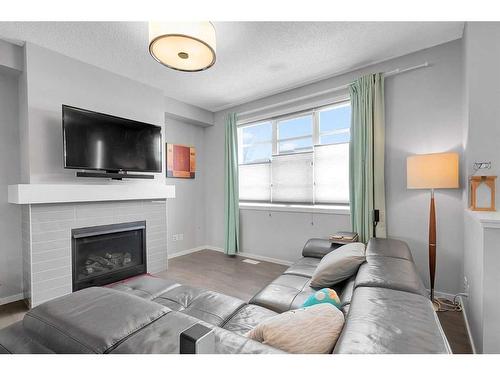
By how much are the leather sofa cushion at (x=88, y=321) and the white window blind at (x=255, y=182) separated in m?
3.02

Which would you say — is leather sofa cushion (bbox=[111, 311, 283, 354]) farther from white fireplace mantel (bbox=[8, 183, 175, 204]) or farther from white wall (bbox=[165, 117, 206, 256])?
white wall (bbox=[165, 117, 206, 256])

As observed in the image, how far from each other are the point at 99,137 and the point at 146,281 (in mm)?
1737

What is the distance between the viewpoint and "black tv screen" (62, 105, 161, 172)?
238cm

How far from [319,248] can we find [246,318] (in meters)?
1.42

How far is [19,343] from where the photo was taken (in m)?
0.82

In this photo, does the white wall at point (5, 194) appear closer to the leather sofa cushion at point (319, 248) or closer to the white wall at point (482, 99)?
the leather sofa cushion at point (319, 248)

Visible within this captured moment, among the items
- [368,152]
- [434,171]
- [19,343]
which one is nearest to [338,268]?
[434,171]

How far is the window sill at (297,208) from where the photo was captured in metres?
3.05

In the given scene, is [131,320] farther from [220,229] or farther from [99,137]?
[220,229]

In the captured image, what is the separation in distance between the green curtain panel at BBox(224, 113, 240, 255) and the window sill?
20 centimetres

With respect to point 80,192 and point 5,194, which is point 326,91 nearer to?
point 80,192

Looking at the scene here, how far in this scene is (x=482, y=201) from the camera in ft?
6.08

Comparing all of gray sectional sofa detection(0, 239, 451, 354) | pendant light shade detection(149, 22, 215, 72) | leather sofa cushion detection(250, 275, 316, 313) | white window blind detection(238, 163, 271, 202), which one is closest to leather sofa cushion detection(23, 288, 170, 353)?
gray sectional sofa detection(0, 239, 451, 354)
